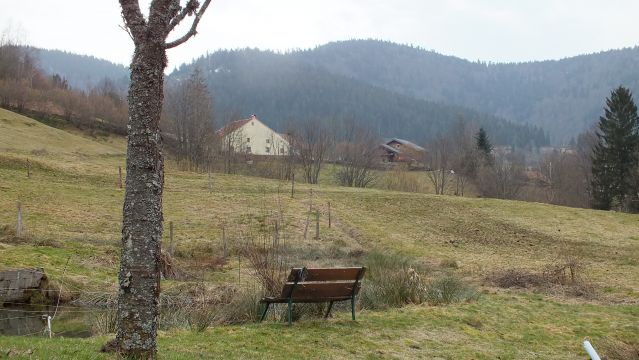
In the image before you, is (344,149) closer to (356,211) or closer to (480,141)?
(480,141)

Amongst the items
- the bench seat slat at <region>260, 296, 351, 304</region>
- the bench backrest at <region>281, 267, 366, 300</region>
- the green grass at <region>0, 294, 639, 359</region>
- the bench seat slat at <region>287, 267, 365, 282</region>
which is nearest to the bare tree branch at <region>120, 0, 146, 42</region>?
the green grass at <region>0, 294, 639, 359</region>

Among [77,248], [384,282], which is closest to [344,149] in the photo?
[77,248]

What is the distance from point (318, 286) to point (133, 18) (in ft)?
17.9

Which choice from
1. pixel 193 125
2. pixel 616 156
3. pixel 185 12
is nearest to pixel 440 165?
pixel 616 156

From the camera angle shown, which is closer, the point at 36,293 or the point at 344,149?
the point at 36,293

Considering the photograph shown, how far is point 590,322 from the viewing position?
1279cm

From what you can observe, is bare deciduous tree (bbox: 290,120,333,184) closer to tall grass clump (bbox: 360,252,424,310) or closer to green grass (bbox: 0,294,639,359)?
tall grass clump (bbox: 360,252,424,310)

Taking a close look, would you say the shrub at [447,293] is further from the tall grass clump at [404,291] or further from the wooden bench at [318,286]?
the wooden bench at [318,286]

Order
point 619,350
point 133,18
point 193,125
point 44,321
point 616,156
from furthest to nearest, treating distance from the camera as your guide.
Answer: point 193,125 → point 616,156 → point 44,321 → point 619,350 → point 133,18

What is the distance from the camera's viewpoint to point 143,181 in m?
5.93

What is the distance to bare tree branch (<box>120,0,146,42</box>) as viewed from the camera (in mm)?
6035

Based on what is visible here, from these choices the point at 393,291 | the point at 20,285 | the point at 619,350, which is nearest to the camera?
the point at 619,350

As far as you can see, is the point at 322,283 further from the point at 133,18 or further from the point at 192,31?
the point at 133,18

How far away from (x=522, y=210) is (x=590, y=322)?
106 feet
